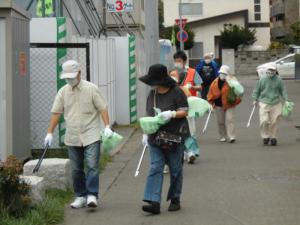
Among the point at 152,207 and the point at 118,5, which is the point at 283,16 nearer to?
the point at 118,5

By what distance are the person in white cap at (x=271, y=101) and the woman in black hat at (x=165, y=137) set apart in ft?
21.4

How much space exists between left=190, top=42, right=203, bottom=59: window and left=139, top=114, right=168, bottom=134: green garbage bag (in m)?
50.7

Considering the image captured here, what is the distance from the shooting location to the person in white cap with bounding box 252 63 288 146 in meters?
14.6

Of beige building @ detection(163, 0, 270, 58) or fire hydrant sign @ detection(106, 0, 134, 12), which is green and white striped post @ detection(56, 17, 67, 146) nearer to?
fire hydrant sign @ detection(106, 0, 134, 12)

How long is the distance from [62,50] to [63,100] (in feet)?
14.5

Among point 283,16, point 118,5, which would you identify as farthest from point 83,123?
point 283,16

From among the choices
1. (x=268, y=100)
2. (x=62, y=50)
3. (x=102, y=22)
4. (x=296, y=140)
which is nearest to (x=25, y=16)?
(x=62, y=50)

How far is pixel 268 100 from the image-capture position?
14.7 m

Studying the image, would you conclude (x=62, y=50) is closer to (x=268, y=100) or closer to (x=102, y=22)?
(x=268, y=100)

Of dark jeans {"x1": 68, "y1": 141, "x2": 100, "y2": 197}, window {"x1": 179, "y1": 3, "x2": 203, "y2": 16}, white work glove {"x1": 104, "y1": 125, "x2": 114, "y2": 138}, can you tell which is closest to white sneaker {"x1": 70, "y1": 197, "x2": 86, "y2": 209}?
dark jeans {"x1": 68, "y1": 141, "x2": 100, "y2": 197}

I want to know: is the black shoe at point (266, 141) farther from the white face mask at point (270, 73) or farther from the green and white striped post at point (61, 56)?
the green and white striped post at point (61, 56)

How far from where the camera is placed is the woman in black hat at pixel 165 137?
822 centimetres

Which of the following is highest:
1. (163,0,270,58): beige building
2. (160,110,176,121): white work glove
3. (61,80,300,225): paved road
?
(163,0,270,58): beige building

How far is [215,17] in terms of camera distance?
5941 cm
